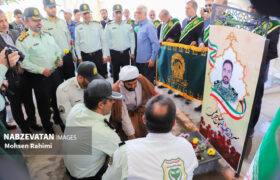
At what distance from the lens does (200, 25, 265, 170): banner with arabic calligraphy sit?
1.66m

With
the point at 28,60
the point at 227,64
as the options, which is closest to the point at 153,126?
the point at 227,64

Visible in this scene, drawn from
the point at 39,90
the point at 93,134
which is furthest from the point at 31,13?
the point at 93,134

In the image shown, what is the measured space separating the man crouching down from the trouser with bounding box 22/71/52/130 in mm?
1148

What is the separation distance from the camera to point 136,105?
2502mm

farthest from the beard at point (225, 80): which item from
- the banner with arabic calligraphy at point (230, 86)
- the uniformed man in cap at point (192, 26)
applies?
the uniformed man in cap at point (192, 26)

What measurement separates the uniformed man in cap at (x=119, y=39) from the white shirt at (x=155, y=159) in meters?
3.53

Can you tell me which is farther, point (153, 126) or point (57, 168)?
point (57, 168)

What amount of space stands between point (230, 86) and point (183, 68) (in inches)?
64.4

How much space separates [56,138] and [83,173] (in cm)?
163

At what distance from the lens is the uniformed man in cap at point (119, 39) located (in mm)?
4332

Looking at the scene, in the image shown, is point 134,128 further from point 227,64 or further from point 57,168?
point 227,64

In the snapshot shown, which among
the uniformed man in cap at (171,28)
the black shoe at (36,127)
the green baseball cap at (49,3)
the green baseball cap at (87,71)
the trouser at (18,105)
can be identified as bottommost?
the black shoe at (36,127)

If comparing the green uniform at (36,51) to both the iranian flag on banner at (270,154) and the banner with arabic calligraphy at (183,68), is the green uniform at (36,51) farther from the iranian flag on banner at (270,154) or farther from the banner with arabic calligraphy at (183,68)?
the iranian flag on banner at (270,154)

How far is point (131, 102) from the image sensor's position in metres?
2.45
